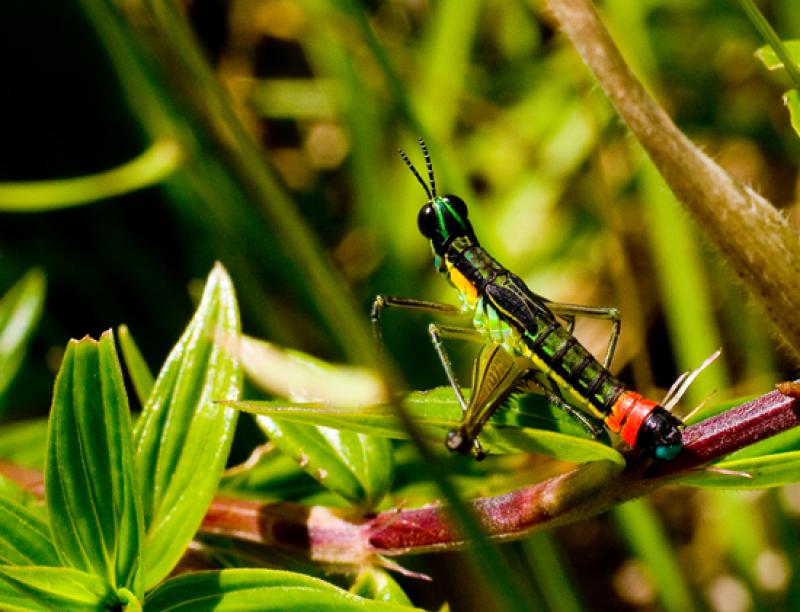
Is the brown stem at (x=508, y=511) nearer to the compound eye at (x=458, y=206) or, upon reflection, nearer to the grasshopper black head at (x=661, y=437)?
the grasshopper black head at (x=661, y=437)

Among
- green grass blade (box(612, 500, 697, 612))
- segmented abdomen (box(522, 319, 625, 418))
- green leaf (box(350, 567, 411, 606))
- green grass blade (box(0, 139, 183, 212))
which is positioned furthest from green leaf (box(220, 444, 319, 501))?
green grass blade (box(0, 139, 183, 212))

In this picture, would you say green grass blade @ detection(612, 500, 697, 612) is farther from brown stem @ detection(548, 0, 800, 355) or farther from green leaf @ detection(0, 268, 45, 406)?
green leaf @ detection(0, 268, 45, 406)

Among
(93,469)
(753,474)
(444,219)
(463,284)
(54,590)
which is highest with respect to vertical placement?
(444,219)

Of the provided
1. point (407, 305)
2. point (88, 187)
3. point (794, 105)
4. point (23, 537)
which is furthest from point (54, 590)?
point (88, 187)

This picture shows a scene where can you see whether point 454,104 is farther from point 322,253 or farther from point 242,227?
point 322,253

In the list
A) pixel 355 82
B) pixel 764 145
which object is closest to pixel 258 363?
pixel 355 82

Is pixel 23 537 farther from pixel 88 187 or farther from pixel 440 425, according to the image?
pixel 88 187
